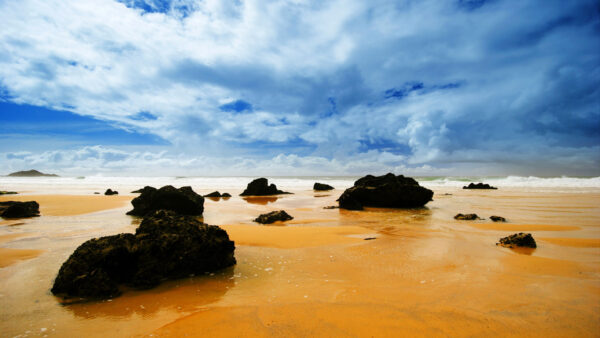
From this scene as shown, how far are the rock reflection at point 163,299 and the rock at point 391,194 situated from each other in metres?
9.20

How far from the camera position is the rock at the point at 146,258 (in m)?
3.30

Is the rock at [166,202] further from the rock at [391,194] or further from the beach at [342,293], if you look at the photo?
the rock at [391,194]

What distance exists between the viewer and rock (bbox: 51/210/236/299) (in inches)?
130

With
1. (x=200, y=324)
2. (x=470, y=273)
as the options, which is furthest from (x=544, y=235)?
(x=200, y=324)

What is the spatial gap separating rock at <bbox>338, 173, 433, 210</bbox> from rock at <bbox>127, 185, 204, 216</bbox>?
6.08 m

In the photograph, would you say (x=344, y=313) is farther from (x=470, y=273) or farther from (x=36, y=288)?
(x=36, y=288)

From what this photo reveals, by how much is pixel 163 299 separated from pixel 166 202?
7497mm

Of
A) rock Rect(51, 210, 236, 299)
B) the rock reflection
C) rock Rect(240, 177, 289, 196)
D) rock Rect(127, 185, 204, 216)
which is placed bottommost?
the rock reflection

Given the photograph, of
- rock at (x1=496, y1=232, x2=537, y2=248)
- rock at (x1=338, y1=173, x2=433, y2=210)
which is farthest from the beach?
rock at (x1=338, y1=173, x2=433, y2=210)

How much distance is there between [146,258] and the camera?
375 centimetres

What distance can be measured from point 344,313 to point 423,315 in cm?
77

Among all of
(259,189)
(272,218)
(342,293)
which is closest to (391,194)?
(272,218)

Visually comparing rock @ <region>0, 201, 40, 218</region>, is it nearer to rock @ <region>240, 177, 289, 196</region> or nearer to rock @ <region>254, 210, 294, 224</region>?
rock @ <region>254, 210, 294, 224</region>

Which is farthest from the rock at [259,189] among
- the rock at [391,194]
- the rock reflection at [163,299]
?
the rock reflection at [163,299]
